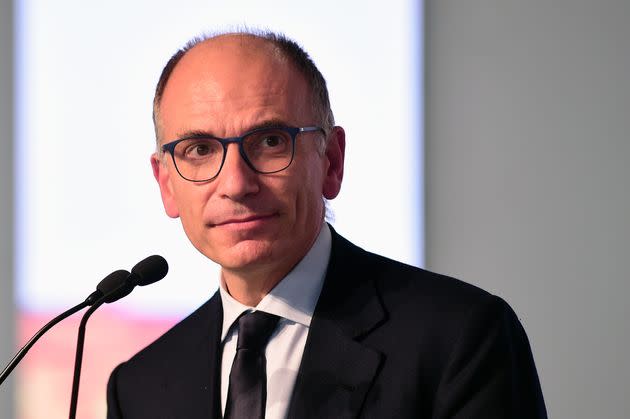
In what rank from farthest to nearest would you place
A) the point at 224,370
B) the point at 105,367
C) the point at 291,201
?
the point at 105,367 < the point at 224,370 < the point at 291,201

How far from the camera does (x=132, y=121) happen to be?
3.22m

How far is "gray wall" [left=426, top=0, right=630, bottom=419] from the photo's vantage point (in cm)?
311

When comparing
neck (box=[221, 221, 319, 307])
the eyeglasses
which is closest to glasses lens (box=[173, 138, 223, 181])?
the eyeglasses

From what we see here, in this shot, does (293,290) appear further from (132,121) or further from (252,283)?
(132,121)

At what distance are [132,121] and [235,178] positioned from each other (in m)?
1.56

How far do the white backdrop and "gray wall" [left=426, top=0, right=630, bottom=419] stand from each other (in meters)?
0.13

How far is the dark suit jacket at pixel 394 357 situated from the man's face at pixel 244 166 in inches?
6.8

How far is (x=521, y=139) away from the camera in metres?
3.17

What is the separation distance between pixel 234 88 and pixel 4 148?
167 cm

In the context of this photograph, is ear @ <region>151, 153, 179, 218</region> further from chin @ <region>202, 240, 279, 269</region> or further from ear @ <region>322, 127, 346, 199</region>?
ear @ <region>322, 127, 346, 199</region>

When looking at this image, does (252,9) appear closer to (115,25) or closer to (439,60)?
(115,25)

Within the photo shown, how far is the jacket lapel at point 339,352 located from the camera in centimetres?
177

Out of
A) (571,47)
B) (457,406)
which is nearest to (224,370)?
(457,406)

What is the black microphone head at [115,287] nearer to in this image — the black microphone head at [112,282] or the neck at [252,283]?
the black microphone head at [112,282]
